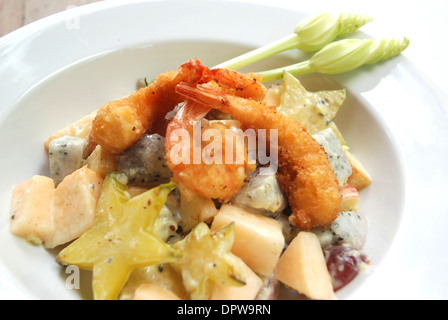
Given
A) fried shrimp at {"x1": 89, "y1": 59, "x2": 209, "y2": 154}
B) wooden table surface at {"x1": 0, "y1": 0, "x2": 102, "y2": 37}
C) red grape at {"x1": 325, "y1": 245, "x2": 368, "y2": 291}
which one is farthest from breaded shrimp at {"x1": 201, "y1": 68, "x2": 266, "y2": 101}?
wooden table surface at {"x1": 0, "y1": 0, "x2": 102, "y2": 37}

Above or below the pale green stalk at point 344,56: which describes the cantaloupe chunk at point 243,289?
below

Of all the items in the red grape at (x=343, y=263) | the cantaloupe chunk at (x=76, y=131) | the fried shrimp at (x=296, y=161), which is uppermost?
the fried shrimp at (x=296, y=161)

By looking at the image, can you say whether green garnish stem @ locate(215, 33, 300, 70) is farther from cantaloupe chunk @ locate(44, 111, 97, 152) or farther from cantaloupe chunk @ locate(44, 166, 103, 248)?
cantaloupe chunk @ locate(44, 166, 103, 248)

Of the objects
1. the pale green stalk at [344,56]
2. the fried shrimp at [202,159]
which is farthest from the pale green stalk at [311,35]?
the fried shrimp at [202,159]

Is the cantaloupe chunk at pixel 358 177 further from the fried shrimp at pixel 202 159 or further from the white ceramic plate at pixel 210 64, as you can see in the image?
the fried shrimp at pixel 202 159

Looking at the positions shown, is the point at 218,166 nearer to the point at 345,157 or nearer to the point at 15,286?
the point at 345,157

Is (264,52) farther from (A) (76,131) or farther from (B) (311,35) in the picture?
(A) (76,131)

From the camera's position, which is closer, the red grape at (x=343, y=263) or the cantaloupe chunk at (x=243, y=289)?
the cantaloupe chunk at (x=243, y=289)
